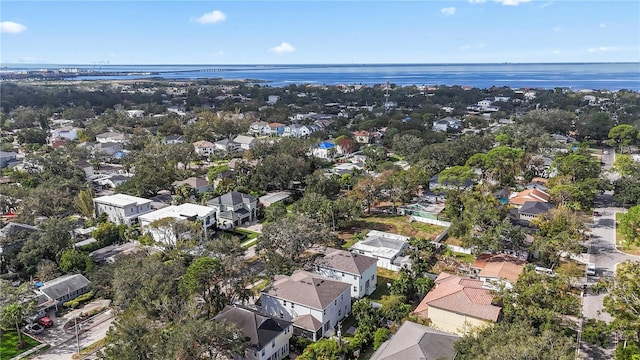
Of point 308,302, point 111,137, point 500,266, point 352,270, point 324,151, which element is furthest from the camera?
point 111,137

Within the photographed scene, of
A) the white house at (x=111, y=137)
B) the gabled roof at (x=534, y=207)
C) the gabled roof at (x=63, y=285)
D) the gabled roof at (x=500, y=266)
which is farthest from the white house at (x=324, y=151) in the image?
the gabled roof at (x=63, y=285)

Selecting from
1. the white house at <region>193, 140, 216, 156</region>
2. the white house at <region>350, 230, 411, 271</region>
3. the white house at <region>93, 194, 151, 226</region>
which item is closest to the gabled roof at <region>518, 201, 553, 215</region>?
the white house at <region>350, 230, 411, 271</region>

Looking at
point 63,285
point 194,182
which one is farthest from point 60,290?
point 194,182

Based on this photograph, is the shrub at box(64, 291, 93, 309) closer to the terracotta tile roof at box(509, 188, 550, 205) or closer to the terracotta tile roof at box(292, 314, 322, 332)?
the terracotta tile roof at box(292, 314, 322, 332)

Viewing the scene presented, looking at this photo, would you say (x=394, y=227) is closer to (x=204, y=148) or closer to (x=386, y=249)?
(x=386, y=249)

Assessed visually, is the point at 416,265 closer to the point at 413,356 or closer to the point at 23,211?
the point at 413,356

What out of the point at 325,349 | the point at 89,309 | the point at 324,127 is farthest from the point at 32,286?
the point at 324,127
